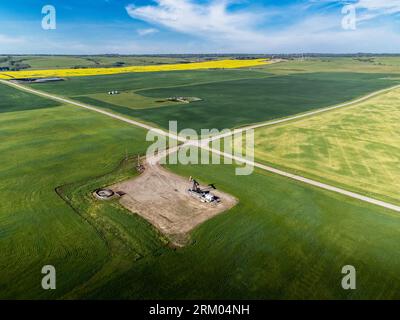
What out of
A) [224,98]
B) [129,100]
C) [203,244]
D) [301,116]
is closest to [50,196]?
[203,244]

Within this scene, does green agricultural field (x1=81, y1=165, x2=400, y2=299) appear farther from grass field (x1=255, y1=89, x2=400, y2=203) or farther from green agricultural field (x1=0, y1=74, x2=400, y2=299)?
grass field (x1=255, y1=89, x2=400, y2=203)

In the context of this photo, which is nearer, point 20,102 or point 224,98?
point 20,102

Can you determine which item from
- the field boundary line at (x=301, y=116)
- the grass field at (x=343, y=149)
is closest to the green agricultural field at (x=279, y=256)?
the grass field at (x=343, y=149)

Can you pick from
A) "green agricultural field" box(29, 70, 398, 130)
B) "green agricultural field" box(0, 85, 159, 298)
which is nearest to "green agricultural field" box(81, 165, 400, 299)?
"green agricultural field" box(0, 85, 159, 298)

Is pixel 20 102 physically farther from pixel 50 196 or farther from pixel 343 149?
pixel 343 149

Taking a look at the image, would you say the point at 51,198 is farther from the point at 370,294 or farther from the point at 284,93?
the point at 284,93

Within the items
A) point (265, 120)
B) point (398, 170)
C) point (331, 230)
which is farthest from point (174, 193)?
point (265, 120)
